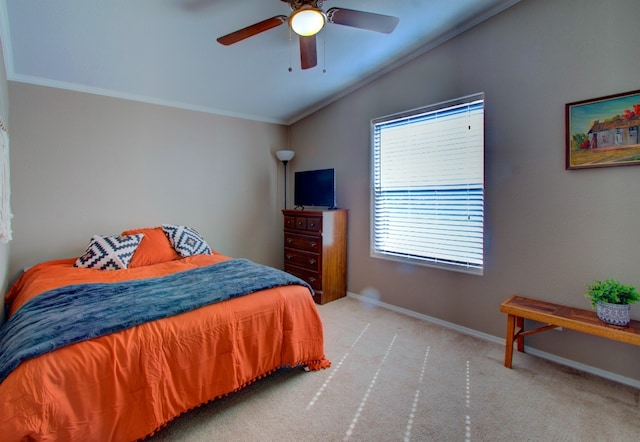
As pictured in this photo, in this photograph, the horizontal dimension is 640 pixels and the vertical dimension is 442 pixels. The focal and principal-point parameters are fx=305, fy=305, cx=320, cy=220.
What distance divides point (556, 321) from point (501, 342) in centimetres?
65

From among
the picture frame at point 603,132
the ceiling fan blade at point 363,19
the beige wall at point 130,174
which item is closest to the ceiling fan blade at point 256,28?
the ceiling fan blade at point 363,19

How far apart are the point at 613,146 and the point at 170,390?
3085 mm

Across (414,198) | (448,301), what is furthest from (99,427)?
(414,198)

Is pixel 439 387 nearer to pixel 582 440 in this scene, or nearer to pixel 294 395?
pixel 582 440

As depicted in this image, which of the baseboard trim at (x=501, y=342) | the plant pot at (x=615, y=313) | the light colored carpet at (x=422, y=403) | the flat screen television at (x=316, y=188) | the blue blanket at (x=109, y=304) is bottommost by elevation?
the light colored carpet at (x=422, y=403)

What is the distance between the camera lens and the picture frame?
197 cm

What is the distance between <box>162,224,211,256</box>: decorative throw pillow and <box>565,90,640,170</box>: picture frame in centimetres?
330

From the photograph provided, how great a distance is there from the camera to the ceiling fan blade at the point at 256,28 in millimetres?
1935

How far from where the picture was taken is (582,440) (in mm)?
1557

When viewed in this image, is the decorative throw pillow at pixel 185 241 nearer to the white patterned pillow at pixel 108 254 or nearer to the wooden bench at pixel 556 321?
the white patterned pillow at pixel 108 254

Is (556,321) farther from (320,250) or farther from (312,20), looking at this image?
(312,20)

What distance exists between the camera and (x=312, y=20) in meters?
1.86

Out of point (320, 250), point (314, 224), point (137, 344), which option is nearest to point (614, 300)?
point (320, 250)

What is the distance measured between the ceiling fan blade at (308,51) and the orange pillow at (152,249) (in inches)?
85.4
